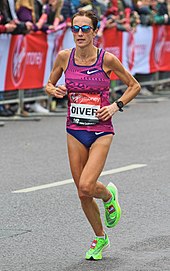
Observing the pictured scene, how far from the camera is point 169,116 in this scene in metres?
18.2

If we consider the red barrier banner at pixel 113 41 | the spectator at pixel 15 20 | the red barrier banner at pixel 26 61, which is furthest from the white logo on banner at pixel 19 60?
the red barrier banner at pixel 113 41

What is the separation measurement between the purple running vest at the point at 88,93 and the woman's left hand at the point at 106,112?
6 cm

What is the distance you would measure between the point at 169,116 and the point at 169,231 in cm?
969

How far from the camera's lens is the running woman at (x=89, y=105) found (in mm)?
7645

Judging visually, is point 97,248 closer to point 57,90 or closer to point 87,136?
point 87,136

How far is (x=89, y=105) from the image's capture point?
7.75 m

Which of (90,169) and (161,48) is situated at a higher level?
(90,169)

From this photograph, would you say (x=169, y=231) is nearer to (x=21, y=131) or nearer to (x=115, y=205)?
(x=115, y=205)

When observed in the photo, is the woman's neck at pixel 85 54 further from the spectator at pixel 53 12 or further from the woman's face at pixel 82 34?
the spectator at pixel 53 12

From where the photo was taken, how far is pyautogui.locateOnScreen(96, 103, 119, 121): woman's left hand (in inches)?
301

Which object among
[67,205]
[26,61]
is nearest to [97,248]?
[67,205]

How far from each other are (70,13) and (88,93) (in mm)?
11823

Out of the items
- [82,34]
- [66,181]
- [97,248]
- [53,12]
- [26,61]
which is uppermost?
[82,34]

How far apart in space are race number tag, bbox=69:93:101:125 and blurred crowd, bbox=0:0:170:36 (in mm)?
8776
